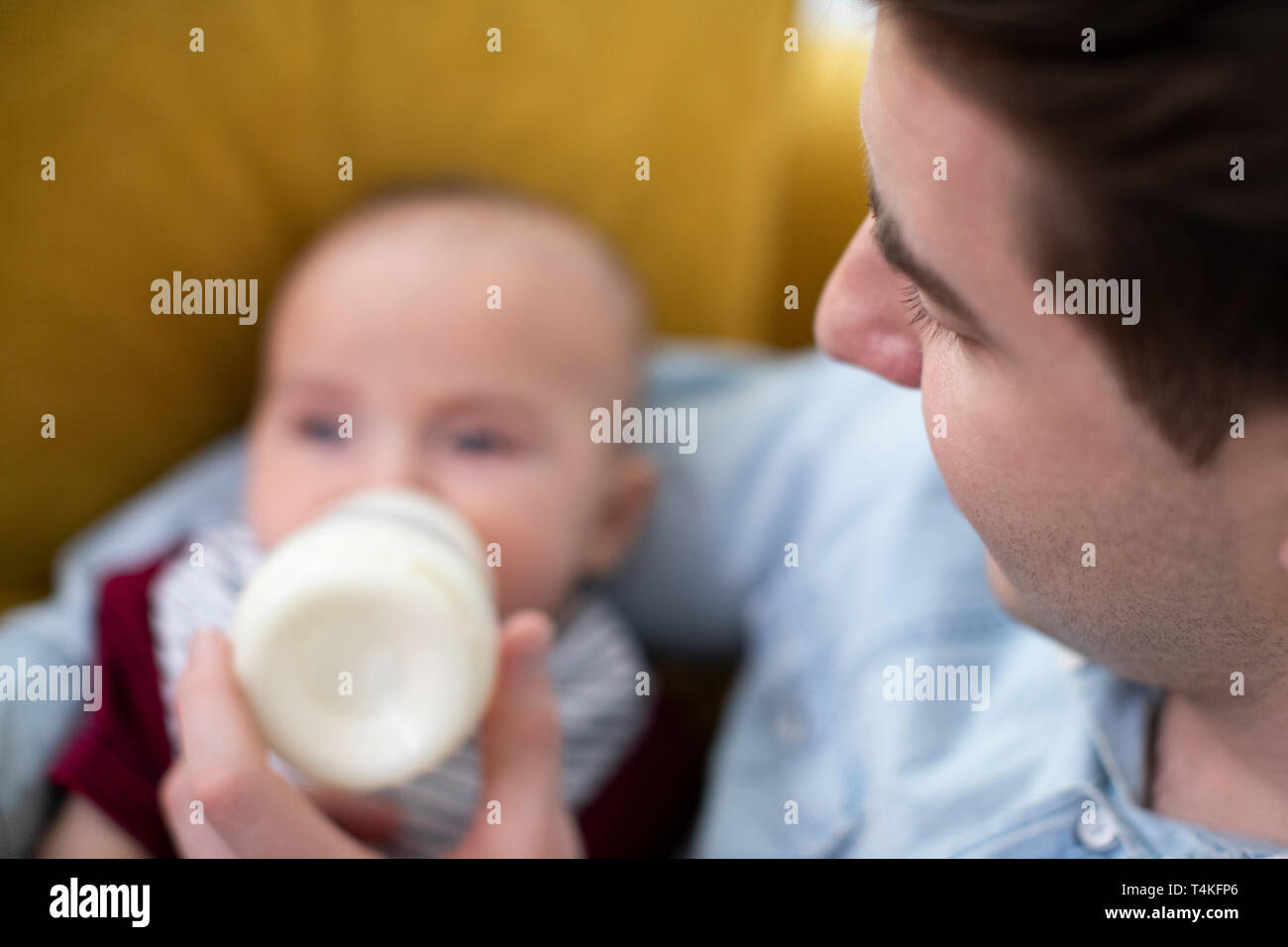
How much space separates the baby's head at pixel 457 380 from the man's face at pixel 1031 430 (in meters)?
0.44

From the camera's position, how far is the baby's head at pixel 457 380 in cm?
95

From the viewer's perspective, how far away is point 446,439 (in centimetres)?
97

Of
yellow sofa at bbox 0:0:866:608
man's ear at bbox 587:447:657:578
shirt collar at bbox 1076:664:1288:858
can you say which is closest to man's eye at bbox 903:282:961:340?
shirt collar at bbox 1076:664:1288:858

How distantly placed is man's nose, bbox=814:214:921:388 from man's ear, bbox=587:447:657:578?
0.50 meters

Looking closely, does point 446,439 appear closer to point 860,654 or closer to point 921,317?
point 860,654

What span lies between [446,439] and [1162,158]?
663mm

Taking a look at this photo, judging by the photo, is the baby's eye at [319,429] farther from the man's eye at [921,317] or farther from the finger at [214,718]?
the man's eye at [921,317]

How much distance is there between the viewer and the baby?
92cm

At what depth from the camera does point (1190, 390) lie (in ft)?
1.56

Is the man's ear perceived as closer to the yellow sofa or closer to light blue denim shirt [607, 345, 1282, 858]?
A: light blue denim shirt [607, 345, 1282, 858]

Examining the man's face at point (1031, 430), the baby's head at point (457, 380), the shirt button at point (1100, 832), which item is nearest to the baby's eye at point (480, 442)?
the baby's head at point (457, 380)

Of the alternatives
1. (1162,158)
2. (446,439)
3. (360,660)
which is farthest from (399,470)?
(1162,158)

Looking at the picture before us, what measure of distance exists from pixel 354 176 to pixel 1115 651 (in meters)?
0.89
